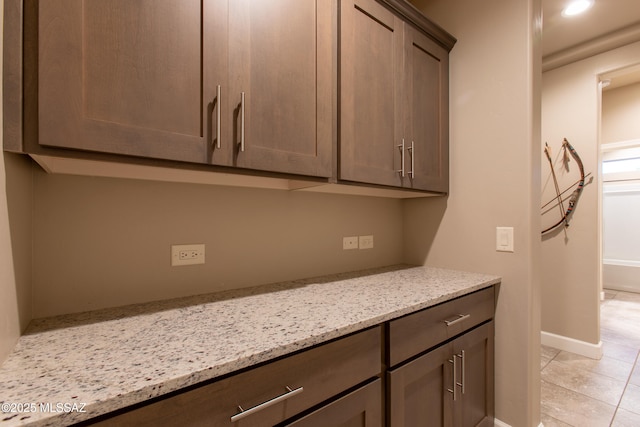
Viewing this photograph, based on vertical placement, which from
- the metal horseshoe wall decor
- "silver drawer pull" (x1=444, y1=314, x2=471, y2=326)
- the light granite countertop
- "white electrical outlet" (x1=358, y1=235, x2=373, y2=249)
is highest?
the metal horseshoe wall decor

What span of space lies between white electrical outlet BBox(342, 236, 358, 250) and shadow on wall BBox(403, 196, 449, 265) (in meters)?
0.47

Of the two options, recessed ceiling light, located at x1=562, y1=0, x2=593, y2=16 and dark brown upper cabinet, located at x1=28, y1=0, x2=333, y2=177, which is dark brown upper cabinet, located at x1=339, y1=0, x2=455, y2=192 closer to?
dark brown upper cabinet, located at x1=28, y1=0, x2=333, y2=177

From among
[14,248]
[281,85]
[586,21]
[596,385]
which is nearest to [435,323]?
→ [281,85]

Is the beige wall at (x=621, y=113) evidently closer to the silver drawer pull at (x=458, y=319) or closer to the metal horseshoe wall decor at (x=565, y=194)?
the metal horseshoe wall decor at (x=565, y=194)

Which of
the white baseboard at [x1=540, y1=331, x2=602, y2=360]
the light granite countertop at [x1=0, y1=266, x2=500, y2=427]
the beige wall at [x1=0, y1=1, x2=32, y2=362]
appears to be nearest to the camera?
the light granite countertop at [x1=0, y1=266, x2=500, y2=427]

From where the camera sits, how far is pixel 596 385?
204cm

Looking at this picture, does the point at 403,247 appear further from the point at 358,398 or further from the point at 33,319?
the point at 33,319

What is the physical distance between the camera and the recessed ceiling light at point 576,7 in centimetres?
194

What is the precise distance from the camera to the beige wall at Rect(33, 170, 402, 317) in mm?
966

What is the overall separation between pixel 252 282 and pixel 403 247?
1.16 meters

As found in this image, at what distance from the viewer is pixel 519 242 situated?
1.54m

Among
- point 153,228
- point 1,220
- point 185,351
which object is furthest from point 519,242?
point 1,220

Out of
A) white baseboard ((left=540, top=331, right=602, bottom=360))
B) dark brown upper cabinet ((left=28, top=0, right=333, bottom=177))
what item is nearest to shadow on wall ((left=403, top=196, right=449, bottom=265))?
dark brown upper cabinet ((left=28, top=0, right=333, bottom=177))

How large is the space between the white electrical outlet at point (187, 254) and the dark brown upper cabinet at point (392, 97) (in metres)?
0.69
